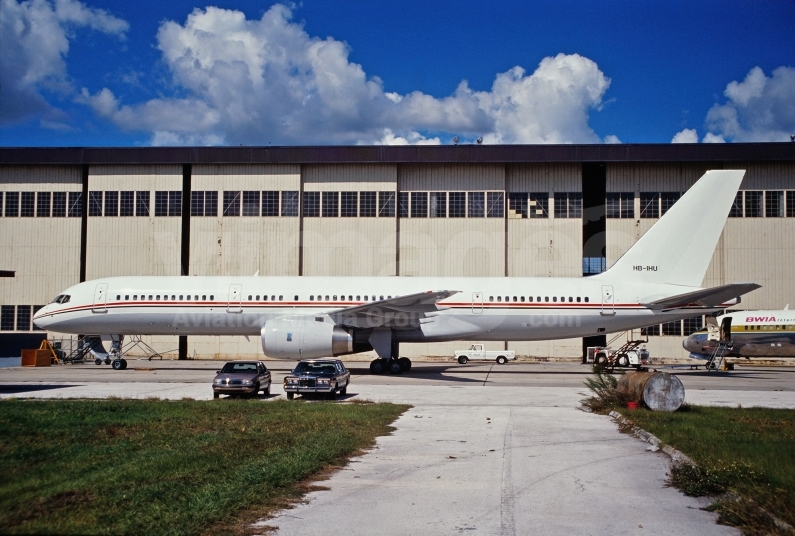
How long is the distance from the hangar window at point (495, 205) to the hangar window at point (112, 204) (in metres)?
23.7

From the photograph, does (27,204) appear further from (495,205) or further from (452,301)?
(452,301)

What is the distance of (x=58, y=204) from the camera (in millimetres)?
47500

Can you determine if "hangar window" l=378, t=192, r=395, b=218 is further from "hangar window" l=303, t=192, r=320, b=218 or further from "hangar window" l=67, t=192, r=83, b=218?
"hangar window" l=67, t=192, r=83, b=218

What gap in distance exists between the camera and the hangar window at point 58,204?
155ft

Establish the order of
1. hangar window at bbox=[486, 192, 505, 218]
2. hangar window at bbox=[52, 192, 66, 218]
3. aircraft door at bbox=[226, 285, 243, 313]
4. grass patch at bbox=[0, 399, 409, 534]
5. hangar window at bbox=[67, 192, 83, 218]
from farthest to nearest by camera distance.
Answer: hangar window at bbox=[52, 192, 66, 218]
hangar window at bbox=[67, 192, 83, 218]
hangar window at bbox=[486, 192, 505, 218]
aircraft door at bbox=[226, 285, 243, 313]
grass patch at bbox=[0, 399, 409, 534]

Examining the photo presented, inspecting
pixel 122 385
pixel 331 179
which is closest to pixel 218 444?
pixel 122 385

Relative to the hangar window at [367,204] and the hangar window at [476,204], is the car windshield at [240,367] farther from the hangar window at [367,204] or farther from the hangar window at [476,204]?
the hangar window at [476,204]

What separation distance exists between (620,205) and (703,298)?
1492 cm

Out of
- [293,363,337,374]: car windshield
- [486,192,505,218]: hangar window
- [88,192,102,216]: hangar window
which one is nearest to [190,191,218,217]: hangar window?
[88,192,102,216]: hangar window

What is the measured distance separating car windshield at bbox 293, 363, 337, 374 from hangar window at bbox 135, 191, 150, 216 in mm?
27686

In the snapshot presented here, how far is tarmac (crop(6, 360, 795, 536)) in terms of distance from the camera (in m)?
8.43

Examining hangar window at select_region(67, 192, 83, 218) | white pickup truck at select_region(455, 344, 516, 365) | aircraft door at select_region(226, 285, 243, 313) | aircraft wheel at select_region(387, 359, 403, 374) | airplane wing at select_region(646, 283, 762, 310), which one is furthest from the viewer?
hangar window at select_region(67, 192, 83, 218)

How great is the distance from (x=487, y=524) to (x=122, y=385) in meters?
21.1

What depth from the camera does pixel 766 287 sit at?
151 ft
